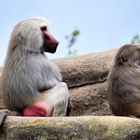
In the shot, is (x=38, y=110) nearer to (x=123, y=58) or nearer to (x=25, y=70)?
(x=25, y=70)

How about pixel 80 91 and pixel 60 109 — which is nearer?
pixel 60 109

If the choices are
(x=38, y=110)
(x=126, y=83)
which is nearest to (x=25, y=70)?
(x=38, y=110)

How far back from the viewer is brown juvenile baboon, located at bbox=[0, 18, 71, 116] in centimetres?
738

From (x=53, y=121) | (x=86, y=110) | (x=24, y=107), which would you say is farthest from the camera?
(x=86, y=110)

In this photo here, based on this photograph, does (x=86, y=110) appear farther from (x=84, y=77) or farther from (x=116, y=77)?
(x=116, y=77)

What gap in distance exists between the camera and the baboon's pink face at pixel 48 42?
7770mm

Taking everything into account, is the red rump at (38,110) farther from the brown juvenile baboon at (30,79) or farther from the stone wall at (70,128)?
the stone wall at (70,128)

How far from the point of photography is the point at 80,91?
941 cm

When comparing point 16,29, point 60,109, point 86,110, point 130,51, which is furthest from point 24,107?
point 86,110

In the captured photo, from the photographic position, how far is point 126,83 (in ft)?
24.6

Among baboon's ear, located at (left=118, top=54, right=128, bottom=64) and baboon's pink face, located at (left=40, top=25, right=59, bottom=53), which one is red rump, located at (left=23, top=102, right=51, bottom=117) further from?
baboon's ear, located at (left=118, top=54, right=128, bottom=64)

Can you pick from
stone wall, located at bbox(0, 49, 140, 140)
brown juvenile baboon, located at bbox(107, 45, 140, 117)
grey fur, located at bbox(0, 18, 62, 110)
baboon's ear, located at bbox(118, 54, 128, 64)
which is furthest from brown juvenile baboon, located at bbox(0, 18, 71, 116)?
stone wall, located at bbox(0, 49, 140, 140)

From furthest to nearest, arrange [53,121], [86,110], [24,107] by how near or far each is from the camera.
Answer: [86,110], [24,107], [53,121]

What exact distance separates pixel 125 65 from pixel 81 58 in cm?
194
